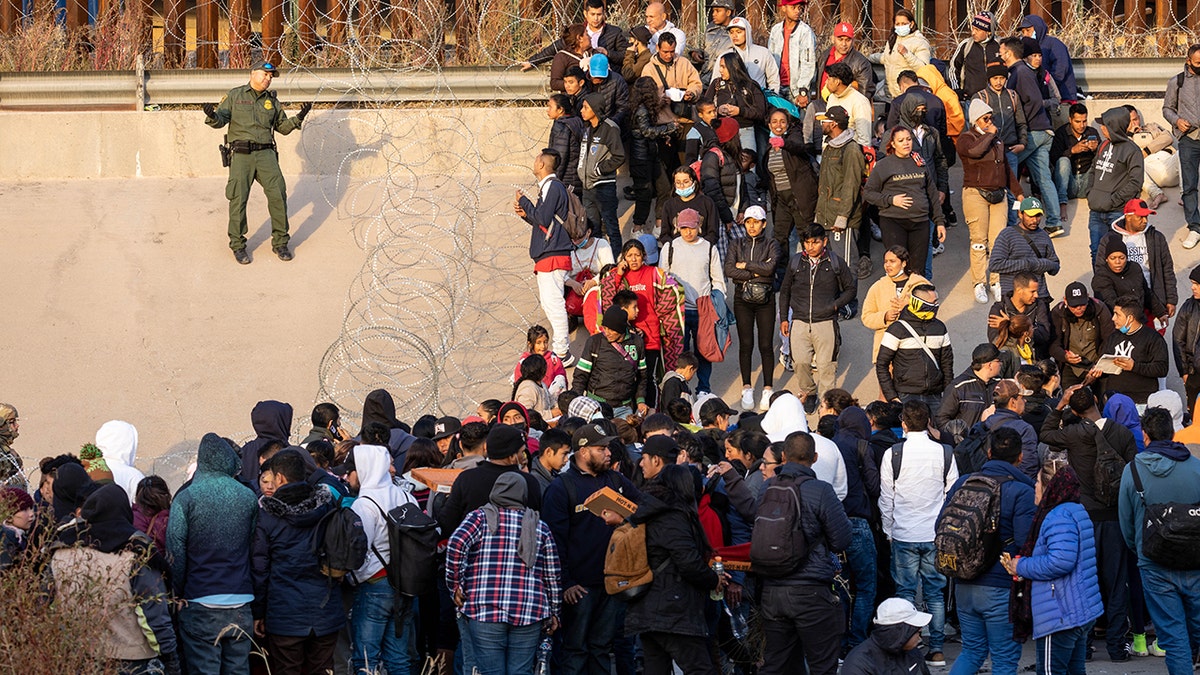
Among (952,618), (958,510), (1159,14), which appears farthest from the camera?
(1159,14)

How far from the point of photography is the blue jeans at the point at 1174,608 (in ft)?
28.6

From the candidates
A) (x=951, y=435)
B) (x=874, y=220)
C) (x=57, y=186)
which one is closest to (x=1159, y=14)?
(x=874, y=220)

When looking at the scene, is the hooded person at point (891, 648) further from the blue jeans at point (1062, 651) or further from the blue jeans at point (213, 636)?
the blue jeans at point (213, 636)

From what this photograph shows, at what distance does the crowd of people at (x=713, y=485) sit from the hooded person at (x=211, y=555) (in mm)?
11

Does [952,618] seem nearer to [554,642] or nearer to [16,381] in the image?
[554,642]

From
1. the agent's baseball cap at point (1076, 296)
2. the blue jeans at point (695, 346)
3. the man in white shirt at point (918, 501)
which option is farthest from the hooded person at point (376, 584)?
the agent's baseball cap at point (1076, 296)

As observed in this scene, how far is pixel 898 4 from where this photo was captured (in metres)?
20.3

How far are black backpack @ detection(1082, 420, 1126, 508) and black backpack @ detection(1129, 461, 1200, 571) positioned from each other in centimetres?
61

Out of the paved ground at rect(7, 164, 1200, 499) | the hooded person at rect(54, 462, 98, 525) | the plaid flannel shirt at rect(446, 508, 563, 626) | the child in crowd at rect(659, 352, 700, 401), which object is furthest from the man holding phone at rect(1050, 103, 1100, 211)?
the hooded person at rect(54, 462, 98, 525)

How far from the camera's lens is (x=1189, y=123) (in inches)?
601

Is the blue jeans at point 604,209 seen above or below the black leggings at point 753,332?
above

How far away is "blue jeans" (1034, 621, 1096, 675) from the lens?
27.2 feet

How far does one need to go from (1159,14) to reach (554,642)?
46.5ft

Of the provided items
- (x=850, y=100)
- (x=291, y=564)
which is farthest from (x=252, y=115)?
(x=291, y=564)
